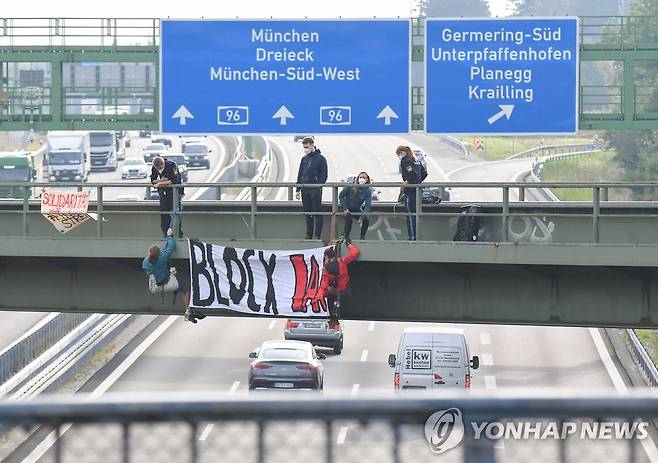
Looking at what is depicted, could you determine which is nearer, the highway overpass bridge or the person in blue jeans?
the highway overpass bridge

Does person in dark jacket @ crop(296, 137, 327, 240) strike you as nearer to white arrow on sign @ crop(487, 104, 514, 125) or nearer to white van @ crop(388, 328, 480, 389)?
white arrow on sign @ crop(487, 104, 514, 125)

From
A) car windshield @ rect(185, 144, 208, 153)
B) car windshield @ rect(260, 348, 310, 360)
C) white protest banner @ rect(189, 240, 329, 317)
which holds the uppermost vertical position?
car windshield @ rect(185, 144, 208, 153)

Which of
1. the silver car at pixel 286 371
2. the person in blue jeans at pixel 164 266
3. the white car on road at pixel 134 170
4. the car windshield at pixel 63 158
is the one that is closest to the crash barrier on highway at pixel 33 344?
the silver car at pixel 286 371

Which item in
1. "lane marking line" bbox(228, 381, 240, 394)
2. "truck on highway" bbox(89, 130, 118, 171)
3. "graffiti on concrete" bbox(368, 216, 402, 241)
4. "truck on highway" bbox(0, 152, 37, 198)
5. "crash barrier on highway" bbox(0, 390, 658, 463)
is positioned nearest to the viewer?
"crash barrier on highway" bbox(0, 390, 658, 463)

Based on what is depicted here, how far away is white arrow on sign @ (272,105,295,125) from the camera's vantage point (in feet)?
89.8

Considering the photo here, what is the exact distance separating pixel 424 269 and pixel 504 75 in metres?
8.60

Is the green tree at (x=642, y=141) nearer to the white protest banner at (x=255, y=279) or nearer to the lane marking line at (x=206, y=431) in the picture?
the white protest banner at (x=255, y=279)

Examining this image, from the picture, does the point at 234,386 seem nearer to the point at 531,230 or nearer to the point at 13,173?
the point at 531,230

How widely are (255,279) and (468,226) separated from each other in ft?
10.1

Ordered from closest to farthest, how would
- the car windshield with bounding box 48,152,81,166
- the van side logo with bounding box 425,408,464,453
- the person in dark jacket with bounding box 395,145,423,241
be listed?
the van side logo with bounding box 425,408,464,453 → the person in dark jacket with bounding box 395,145,423,241 → the car windshield with bounding box 48,152,81,166

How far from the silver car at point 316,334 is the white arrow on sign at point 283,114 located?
16.3 metres

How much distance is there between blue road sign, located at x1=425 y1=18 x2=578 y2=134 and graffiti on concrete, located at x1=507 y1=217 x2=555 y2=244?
24.6ft

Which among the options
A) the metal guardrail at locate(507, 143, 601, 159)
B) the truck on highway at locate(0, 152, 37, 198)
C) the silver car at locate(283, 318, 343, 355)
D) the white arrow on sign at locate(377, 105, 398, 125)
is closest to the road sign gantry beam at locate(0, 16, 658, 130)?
the white arrow on sign at locate(377, 105, 398, 125)

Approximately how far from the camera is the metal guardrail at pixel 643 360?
34844mm
